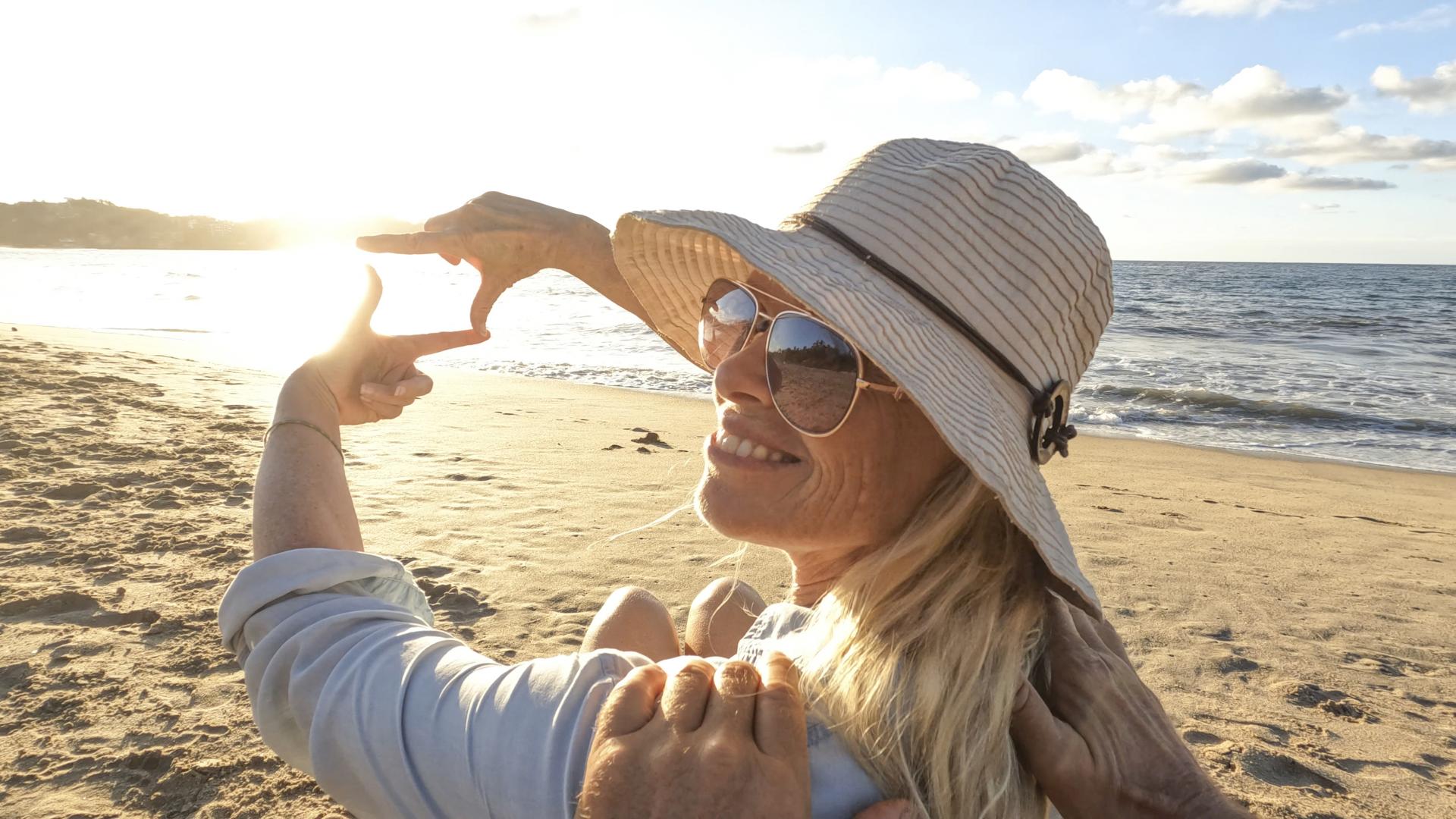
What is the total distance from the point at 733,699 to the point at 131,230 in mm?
83051

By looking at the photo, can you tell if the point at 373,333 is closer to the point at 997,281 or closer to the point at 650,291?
the point at 650,291

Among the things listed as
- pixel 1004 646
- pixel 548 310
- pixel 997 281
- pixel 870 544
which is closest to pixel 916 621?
pixel 1004 646

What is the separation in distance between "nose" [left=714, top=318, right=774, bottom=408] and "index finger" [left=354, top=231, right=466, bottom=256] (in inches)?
23.7

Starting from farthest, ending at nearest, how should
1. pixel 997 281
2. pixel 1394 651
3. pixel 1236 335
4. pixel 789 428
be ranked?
pixel 1236 335, pixel 1394 651, pixel 789 428, pixel 997 281

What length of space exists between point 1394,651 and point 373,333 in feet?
15.1

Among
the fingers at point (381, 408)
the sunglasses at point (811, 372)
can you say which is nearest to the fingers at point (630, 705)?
the sunglasses at point (811, 372)

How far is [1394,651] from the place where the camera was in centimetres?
409

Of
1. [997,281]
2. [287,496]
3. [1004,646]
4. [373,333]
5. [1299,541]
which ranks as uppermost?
[997,281]

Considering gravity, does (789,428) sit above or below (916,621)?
above

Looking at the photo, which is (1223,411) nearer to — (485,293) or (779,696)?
(485,293)

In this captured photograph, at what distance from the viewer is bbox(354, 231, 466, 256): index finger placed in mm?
1690

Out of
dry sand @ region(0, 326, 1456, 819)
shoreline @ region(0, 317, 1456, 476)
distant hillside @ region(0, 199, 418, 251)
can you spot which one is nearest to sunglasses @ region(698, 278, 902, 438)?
dry sand @ region(0, 326, 1456, 819)

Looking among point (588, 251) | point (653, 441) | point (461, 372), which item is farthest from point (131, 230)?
point (588, 251)

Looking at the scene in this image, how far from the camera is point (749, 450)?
5.66ft
